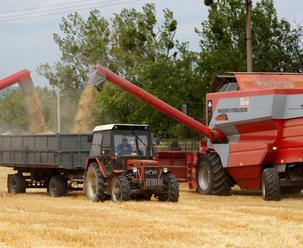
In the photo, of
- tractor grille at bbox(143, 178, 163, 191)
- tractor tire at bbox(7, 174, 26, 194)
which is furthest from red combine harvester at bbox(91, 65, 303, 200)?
tractor tire at bbox(7, 174, 26, 194)

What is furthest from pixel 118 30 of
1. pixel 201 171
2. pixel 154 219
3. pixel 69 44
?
pixel 154 219

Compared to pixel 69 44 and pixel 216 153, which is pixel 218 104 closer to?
pixel 216 153

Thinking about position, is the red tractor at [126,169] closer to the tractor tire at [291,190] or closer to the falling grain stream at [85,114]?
the tractor tire at [291,190]

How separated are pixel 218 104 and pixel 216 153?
1.51 metres

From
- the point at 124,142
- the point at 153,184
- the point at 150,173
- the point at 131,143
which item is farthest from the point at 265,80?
the point at 153,184

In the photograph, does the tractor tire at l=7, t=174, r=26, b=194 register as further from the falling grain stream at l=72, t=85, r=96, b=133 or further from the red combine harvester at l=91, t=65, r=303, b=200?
the falling grain stream at l=72, t=85, r=96, b=133

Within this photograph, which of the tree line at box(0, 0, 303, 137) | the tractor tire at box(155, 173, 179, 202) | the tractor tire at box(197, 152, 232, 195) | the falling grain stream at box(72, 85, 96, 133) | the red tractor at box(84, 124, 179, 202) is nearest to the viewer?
the red tractor at box(84, 124, 179, 202)

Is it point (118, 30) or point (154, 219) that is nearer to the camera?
point (154, 219)

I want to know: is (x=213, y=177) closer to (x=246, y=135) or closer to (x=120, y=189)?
(x=246, y=135)

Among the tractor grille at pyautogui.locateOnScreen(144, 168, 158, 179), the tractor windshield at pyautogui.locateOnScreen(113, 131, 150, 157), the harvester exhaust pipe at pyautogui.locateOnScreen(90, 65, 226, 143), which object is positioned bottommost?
the tractor grille at pyautogui.locateOnScreen(144, 168, 158, 179)

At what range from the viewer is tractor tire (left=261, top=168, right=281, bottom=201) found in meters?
21.1

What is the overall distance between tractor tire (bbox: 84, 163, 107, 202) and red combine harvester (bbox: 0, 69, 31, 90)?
5.22 m

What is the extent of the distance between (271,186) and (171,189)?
2.99 meters

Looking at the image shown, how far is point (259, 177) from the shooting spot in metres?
22.2
